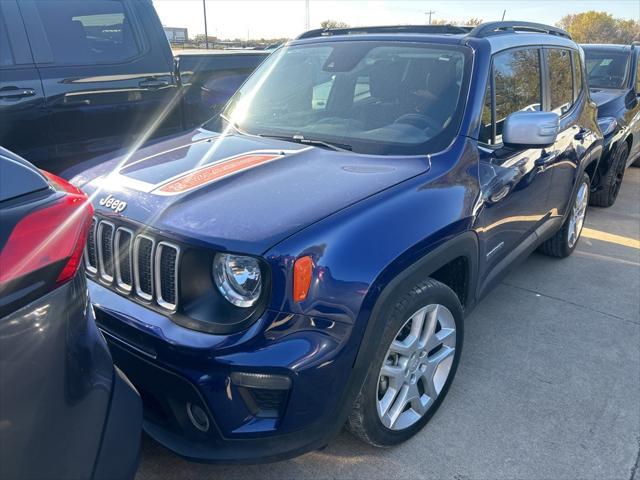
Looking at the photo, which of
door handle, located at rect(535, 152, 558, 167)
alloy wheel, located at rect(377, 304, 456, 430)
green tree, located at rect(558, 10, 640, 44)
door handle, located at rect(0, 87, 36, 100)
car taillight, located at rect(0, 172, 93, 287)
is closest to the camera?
car taillight, located at rect(0, 172, 93, 287)

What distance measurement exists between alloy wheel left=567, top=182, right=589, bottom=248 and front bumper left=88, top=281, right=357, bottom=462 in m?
3.28

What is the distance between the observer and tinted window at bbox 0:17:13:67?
3.65 meters

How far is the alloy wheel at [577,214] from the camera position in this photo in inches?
177

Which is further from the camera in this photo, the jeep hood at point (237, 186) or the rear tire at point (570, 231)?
the rear tire at point (570, 231)

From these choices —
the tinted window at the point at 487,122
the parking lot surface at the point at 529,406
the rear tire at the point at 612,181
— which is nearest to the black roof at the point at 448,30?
the tinted window at the point at 487,122

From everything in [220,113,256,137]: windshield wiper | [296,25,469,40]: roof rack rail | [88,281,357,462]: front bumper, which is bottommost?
[88,281,357,462]: front bumper

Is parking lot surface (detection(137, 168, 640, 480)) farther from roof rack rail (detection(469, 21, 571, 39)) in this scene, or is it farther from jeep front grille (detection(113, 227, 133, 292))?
roof rack rail (detection(469, 21, 571, 39))

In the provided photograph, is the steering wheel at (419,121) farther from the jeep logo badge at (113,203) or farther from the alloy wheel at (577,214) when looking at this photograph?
the alloy wheel at (577,214)

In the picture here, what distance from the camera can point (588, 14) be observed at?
69.3m

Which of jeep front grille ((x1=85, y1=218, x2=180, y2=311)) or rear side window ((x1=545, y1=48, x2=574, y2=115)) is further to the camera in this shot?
rear side window ((x1=545, y1=48, x2=574, y2=115))

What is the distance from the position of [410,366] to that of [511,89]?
1734mm

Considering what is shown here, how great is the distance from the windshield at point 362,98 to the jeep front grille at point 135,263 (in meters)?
1.09

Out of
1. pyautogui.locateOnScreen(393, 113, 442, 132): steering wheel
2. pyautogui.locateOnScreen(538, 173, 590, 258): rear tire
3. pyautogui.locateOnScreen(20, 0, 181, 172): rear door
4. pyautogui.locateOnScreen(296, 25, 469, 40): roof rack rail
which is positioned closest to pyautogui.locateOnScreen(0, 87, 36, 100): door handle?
pyautogui.locateOnScreen(20, 0, 181, 172): rear door

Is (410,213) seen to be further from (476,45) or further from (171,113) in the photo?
(171,113)
